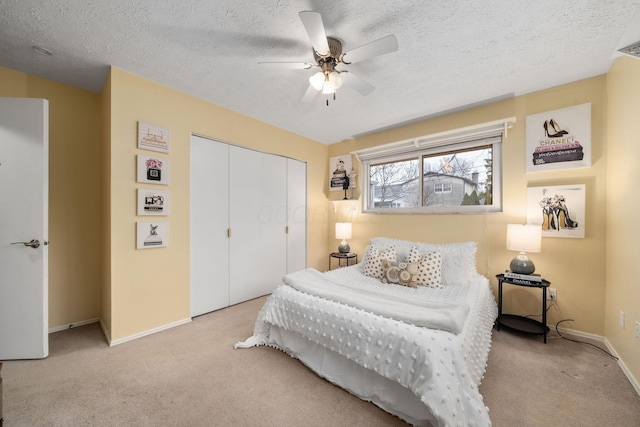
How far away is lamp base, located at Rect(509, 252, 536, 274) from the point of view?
95.3 inches

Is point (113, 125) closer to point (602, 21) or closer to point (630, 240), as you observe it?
point (602, 21)

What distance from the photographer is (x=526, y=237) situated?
2379 millimetres

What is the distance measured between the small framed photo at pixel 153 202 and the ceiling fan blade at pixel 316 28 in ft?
6.66

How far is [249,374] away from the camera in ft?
6.04

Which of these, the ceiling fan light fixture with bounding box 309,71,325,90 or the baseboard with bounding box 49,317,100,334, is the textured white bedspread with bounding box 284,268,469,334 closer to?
the ceiling fan light fixture with bounding box 309,71,325,90

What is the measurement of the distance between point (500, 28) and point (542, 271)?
234cm

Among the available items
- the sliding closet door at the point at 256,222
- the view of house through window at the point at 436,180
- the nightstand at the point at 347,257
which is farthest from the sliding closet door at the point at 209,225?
the view of house through window at the point at 436,180

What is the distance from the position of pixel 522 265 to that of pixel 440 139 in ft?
5.63

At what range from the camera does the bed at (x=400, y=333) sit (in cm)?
128

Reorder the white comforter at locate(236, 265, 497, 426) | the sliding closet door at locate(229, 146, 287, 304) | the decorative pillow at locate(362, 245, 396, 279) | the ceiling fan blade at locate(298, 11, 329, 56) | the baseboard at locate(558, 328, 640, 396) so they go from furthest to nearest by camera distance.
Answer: the sliding closet door at locate(229, 146, 287, 304)
the decorative pillow at locate(362, 245, 396, 279)
the baseboard at locate(558, 328, 640, 396)
the ceiling fan blade at locate(298, 11, 329, 56)
the white comforter at locate(236, 265, 497, 426)

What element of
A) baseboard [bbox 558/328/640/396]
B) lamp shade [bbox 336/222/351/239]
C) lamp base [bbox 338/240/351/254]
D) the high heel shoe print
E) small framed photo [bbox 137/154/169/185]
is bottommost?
baseboard [bbox 558/328/640/396]

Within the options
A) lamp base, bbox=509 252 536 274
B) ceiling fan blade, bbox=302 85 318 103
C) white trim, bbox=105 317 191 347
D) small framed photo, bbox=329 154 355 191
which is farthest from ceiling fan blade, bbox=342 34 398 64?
white trim, bbox=105 317 191 347

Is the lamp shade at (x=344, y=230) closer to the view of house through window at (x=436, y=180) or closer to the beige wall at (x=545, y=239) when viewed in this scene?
the view of house through window at (x=436, y=180)

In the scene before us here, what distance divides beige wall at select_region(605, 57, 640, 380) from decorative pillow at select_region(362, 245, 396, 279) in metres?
1.76
